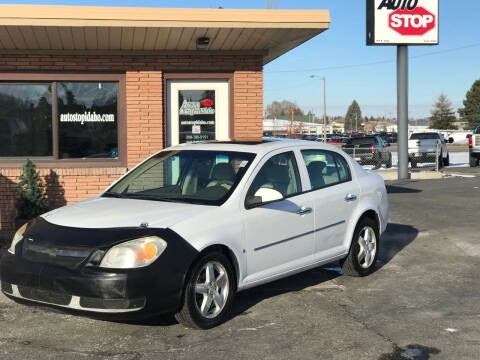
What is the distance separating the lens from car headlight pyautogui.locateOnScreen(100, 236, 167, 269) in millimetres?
4727

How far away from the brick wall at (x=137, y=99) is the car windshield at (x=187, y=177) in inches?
164

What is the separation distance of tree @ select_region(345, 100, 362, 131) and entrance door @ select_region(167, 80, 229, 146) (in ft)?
542

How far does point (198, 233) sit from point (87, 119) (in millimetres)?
6285

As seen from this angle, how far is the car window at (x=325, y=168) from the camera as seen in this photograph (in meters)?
6.49

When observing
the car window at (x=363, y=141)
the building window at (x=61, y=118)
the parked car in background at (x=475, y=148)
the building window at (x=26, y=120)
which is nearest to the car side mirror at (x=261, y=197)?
the building window at (x=61, y=118)

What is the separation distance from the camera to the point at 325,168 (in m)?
6.74

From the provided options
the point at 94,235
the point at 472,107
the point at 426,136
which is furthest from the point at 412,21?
the point at 472,107

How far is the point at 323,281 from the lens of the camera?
6.97 m

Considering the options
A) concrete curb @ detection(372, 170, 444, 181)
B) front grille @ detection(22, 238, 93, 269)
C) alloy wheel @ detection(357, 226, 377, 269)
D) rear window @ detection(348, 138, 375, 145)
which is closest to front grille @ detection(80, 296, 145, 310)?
front grille @ detection(22, 238, 93, 269)

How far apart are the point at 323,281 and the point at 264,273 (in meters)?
1.46

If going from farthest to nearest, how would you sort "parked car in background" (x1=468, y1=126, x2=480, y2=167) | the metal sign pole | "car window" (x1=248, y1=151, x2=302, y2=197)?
"parked car in background" (x1=468, y1=126, x2=480, y2=167) → the metal sign pole → "car window" (x1=248, y1=151, x2=302, y2=197)

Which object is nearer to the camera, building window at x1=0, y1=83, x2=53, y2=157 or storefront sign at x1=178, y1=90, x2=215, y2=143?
building window at x1=0, y1=83, x2=53, y2=157

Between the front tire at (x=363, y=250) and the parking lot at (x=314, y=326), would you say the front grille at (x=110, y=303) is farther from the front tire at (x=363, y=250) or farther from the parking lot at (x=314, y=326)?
the front tire at (x=363, y=250)

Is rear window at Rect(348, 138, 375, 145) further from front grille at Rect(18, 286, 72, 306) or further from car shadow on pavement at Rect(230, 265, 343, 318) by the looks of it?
front grille at Rect(18, 286, 72, 306)
